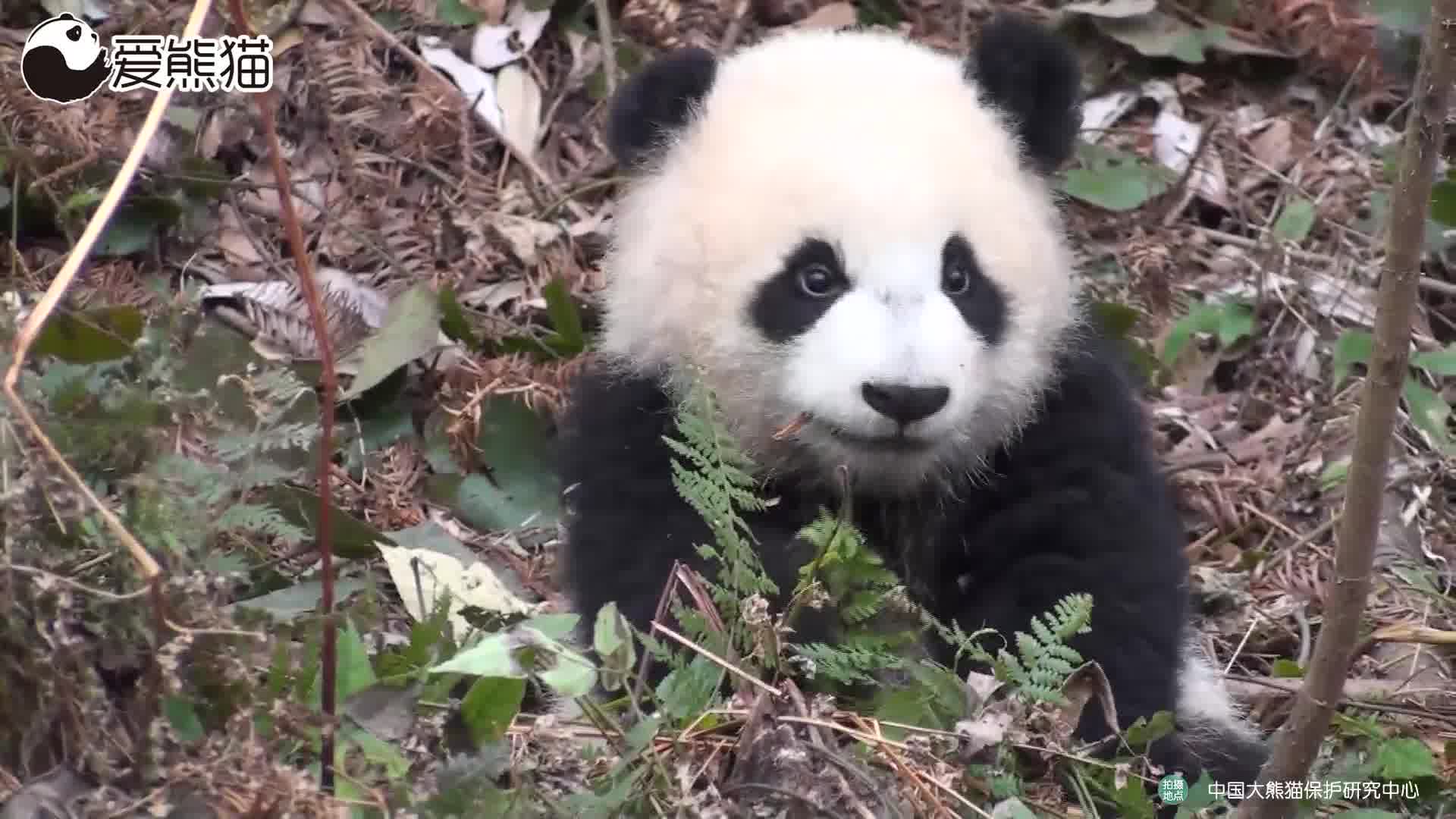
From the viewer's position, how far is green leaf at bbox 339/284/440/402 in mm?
5289

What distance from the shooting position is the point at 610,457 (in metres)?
3.97

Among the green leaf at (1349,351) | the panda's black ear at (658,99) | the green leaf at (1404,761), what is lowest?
the green leaf at (1349,351)

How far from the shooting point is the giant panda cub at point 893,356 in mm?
3615

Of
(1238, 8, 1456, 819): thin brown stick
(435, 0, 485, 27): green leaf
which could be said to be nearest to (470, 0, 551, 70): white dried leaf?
(435, 0, 485, 27): green leaf

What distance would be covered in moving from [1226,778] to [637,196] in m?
2.01

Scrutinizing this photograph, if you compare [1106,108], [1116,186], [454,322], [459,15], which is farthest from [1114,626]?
[459,15]

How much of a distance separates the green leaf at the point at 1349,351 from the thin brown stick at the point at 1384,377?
9.77ft

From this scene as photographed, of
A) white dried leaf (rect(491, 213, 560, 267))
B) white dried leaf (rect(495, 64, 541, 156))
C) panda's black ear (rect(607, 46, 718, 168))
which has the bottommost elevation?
white dried leaf (rect(491, 213, 560, 267))

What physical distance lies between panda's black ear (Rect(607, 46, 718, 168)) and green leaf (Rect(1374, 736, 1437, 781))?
2214mm

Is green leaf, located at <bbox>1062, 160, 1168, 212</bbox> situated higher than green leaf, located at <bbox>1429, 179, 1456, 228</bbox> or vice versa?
green leaf, located at <bbox>1429, 179, 1456, 228</bbox>

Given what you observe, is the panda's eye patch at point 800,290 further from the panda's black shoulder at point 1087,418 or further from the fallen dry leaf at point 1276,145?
the fallen dry leaf at point 1276,145

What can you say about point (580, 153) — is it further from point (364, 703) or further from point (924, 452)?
point (364, 703)

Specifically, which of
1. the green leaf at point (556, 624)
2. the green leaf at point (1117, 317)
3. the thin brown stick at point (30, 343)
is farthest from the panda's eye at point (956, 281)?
the thin brown stick at point (30, 343)

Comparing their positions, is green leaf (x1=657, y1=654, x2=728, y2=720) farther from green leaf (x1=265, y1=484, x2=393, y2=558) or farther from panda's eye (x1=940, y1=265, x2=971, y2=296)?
green leaf (x1=265, y1=484, x2=393, y2=558)
